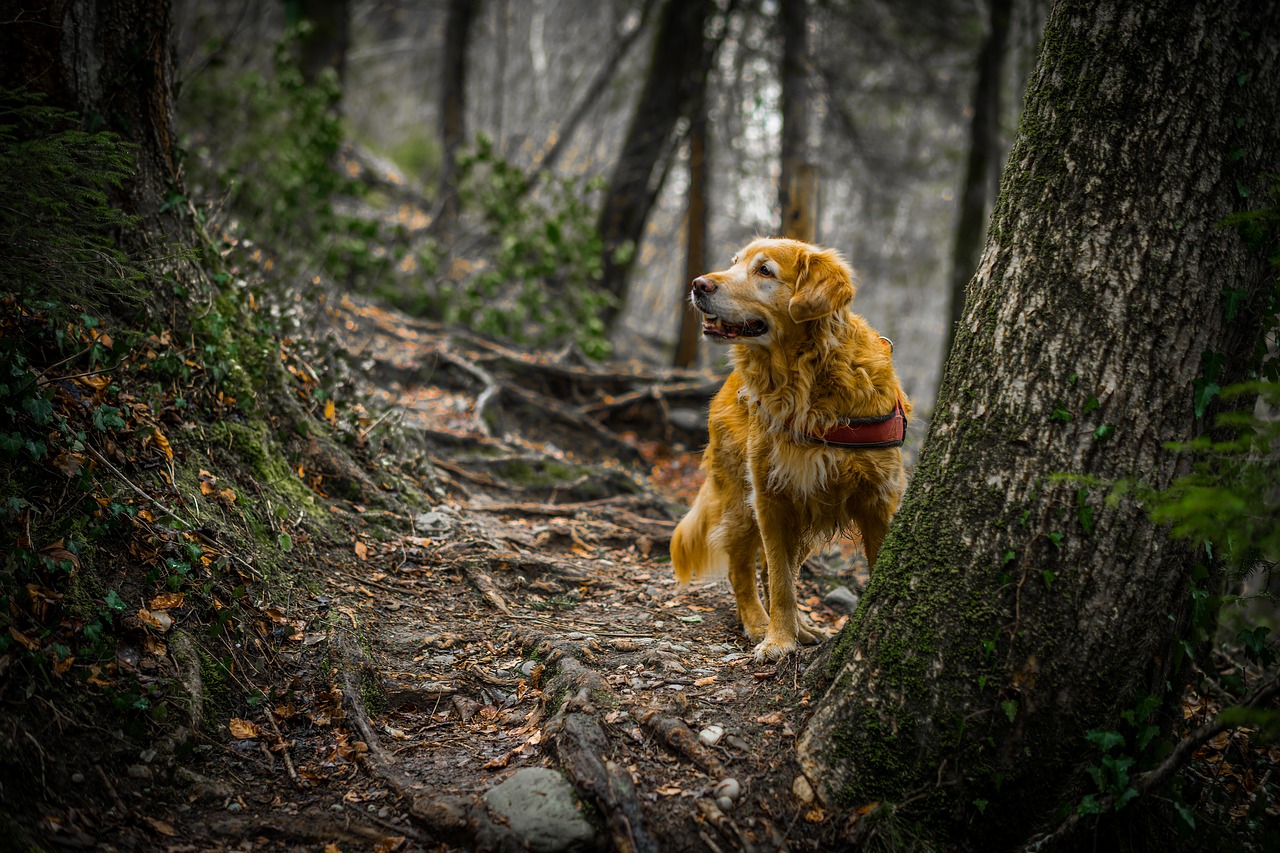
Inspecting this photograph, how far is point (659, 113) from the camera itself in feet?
33.7

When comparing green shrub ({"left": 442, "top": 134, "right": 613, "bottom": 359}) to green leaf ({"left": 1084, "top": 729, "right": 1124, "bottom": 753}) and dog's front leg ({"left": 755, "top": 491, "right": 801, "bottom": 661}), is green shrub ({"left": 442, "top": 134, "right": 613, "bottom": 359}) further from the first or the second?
green leaf ({"left": 1084, "top": 729, "right": 1124, "bottom": 753})

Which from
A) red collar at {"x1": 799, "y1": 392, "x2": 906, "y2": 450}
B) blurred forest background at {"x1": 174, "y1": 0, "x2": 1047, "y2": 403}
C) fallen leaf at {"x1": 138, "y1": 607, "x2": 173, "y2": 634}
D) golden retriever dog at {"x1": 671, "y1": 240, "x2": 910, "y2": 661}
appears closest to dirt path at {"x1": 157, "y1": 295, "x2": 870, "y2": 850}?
fallen leaf at {"x1": 138, "y1": 607, "x2": 173, "y2": 634}

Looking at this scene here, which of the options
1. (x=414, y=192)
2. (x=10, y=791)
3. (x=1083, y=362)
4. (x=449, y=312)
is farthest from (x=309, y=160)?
(x=1083, y=362)

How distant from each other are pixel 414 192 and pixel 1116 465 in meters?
14.5

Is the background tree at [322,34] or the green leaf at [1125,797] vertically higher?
the background tree at [322,34]

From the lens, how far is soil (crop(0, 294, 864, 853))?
2275mm

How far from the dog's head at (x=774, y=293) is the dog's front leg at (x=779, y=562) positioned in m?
0.81

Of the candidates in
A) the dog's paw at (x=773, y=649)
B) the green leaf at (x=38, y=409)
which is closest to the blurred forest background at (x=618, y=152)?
the green leaf at (x=38, y=409)

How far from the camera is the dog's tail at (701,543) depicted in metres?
4.15

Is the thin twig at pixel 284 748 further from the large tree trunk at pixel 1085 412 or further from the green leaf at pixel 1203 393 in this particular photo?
the green leaf at pixel 1203 393

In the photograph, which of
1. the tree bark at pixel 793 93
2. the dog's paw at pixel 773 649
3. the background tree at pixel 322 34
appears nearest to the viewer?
the dog's paw at pixel 773 649

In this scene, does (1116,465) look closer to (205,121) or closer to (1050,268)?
(1050,268)

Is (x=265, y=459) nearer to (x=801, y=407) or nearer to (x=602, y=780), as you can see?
(x=602, y=780)

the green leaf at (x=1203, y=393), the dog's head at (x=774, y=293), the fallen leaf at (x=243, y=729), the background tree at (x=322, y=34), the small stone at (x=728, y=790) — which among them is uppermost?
the background tree at (x=322, y=34)
